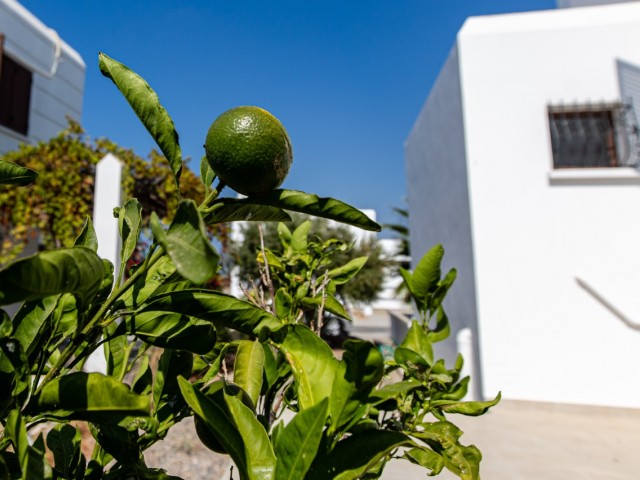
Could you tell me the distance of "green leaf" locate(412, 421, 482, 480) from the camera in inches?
31.3

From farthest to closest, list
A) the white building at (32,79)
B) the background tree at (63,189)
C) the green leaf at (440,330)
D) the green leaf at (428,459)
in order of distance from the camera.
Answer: the white building at (32,79)
the background tree at (63,189)
the green leaf at (440,330)
the green leaf at (428,459)

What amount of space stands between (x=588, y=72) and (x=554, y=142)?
0.96 metres

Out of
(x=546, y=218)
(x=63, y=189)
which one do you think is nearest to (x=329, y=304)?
(x=546, y=218)

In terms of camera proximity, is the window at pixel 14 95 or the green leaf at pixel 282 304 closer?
the green leaf at pixel 282 304

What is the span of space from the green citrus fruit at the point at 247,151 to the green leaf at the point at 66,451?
666 millimetres

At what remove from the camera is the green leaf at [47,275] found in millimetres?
426

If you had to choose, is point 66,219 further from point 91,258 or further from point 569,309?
point 569,309

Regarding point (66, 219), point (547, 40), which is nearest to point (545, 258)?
point (547, 40)

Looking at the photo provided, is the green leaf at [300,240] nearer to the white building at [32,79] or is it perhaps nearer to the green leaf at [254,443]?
the green leaf at [254,443]

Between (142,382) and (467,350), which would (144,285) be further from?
(467,350)

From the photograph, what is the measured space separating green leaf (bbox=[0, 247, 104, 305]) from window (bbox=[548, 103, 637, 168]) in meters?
6.17

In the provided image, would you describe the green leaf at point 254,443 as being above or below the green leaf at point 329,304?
below

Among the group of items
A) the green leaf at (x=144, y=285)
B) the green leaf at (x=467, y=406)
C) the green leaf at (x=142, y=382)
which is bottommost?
the green leaf at (x=467, y=406)

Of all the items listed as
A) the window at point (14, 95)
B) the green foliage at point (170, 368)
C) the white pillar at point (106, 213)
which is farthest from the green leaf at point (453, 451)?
the window at point (14, 95)
